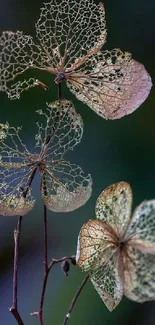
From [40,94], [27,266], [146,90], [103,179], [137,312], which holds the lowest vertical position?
[137,312]

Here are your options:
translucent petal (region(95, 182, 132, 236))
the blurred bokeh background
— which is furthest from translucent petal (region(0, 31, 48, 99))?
the blurred bokeh background

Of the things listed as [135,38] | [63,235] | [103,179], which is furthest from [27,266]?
[135,38]

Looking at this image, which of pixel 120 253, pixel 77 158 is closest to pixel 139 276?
pixel 120 253

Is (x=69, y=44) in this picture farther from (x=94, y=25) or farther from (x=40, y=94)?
(x=40, y=94)

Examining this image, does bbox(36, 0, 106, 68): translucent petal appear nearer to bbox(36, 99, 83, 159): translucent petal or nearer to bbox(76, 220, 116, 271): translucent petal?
bbox(36, 99, 83, 159): translucent petal

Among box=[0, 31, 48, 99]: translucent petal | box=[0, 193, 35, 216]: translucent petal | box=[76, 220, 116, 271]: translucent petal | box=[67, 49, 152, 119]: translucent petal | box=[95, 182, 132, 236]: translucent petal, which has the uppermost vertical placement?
box=[0, 31, 48, 99]: translucent petal
